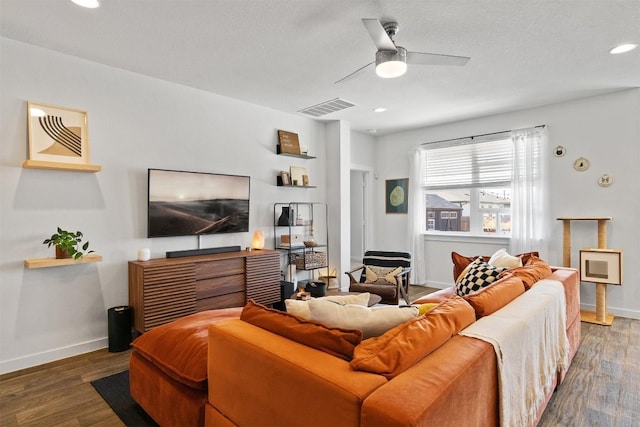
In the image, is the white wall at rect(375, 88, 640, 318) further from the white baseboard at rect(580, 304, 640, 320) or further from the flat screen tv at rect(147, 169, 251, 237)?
the flat screen tv at rect(147, 169, 251, 237)

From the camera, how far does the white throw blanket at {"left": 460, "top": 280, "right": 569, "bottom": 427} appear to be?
1.51 m

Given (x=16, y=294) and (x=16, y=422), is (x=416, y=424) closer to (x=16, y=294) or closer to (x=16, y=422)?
(x=16, y=422)

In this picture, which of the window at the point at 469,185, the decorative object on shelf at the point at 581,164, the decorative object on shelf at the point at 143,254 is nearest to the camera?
the decorative object on shelf at the point at 143,254

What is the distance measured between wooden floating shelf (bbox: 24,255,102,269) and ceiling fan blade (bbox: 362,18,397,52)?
2.94 m

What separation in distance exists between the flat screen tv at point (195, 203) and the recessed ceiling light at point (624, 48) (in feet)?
13.1

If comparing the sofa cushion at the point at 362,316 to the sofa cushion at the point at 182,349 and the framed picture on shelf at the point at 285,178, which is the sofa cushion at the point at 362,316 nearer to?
the sofa cushion at the point at 182,349

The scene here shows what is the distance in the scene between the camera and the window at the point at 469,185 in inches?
205

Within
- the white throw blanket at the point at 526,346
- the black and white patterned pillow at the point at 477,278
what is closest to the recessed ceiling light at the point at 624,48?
the black and white patterned pillow at the point at 477,278

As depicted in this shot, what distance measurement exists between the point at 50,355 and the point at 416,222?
5.11 meters

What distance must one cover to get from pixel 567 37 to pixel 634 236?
2.77 metres

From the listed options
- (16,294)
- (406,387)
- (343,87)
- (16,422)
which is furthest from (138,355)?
(343,87)

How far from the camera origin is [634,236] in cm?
415

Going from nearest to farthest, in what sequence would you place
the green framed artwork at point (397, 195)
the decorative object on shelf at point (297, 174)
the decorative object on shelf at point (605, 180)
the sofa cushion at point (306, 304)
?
the sofa cushion at point (306, 304)
the decorative object on shelf at point (605, 180)
the decorative object on shelf at point (297, 174)
the green framed artwork at point (397, 195)

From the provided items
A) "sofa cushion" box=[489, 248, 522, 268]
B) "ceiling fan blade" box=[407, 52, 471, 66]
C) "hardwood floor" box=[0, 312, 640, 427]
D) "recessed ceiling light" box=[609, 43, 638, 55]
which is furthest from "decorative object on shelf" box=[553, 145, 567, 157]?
"ceiling fan blade" box=[407, 52, 471, 66]
